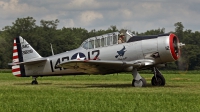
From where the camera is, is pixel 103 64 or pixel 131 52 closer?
pixel 103 64

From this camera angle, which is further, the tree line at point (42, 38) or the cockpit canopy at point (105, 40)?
the tree line at point (42, 38)

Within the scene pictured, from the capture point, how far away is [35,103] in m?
11.5

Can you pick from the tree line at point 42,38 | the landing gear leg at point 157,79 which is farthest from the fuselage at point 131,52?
the tree line at point 42,38

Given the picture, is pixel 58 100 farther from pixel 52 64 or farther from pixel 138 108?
pixel 52 64

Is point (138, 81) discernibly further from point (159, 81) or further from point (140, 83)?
point (159, 81)

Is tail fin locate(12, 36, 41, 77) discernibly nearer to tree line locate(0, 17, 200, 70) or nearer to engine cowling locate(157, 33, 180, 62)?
engine cowling locate(157, 33, 180, 62)

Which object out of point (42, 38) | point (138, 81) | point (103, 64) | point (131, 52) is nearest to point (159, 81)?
point (138, 81)

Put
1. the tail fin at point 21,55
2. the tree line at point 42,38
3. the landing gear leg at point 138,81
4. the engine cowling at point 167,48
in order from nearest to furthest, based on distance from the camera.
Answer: the engine cowling at point 167,48 → the landing gear leg at point 138,81 → the tail fin at point 21,55 → the tree line at point 42,38

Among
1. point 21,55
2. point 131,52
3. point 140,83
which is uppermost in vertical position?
point 21,55

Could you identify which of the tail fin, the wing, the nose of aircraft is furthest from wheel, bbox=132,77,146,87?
the tail fin

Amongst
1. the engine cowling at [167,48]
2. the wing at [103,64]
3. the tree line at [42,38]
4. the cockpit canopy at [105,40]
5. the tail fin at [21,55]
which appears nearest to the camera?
the engine cowling at [167,48]

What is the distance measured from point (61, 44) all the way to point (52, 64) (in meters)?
79.8

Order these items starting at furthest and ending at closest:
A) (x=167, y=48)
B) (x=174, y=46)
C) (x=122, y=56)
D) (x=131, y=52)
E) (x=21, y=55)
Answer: (x=21, y=55) → (x=122, y=56) → (x=131, y=52) → (x=174, y=46) → (x=167, y=48)

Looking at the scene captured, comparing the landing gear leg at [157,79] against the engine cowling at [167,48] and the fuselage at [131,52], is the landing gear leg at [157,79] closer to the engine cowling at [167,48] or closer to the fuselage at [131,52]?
the fuselage at [131,52]
